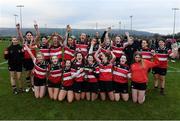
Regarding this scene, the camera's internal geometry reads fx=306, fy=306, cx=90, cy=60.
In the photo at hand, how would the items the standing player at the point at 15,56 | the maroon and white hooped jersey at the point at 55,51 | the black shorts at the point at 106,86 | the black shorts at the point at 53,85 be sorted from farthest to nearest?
the maroon and white hooped jersey at the point at 55,51 < the standing player at the point at 15,56 < the black shorts at the point at 53,85 < the black shorts at the point at 106,86

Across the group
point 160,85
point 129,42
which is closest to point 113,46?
point 129,42

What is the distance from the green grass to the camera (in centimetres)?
757

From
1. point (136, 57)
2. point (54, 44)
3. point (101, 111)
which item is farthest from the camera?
point (54, 44)

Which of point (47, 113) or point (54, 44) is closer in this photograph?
point (47, 113)

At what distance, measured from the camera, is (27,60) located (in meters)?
9.48

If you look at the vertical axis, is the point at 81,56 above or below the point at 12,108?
above

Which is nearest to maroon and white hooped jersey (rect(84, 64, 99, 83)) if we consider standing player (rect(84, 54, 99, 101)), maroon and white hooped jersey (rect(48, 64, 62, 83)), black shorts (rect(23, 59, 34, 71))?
standing player (rect(84, 54, 99, 101))

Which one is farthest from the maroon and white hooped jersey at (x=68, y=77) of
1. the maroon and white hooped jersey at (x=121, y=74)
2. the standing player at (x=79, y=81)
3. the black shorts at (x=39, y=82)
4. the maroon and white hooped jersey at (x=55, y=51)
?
the maroon and white hooped jersey at (x=121, y=74)

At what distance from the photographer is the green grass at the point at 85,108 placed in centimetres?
757

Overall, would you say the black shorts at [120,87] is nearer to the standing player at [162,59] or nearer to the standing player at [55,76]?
the standing player at [162,59]

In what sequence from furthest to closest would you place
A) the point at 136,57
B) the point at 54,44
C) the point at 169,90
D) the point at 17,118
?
the point at 169,90
the point at 54,44
the point at 136,57
the point at 17,118

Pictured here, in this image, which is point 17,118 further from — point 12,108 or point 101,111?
point 101,111

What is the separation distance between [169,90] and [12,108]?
5.18 meters

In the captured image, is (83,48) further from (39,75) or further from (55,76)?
(39,75)
